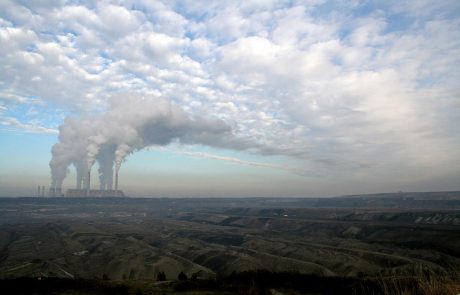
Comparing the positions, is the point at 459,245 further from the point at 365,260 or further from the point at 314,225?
the point at 314,225

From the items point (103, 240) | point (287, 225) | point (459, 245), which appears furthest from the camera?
point (287, 225)

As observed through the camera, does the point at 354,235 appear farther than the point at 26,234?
No

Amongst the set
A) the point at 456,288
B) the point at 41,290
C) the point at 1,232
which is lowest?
the point at 1,232

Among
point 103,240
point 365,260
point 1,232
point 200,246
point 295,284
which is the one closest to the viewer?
point 295,284

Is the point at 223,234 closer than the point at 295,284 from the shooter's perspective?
No

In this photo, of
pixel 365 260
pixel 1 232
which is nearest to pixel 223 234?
pixel 365 260

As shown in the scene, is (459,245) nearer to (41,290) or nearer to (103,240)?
(41,290)

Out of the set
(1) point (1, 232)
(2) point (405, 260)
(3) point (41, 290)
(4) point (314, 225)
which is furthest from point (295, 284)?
(1) point (1, 232)

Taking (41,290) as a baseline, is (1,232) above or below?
below

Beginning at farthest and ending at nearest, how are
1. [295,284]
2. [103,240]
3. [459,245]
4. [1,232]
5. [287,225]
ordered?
[287,225]
[1,232]
[103,240]
[459,245]
[295,284]
